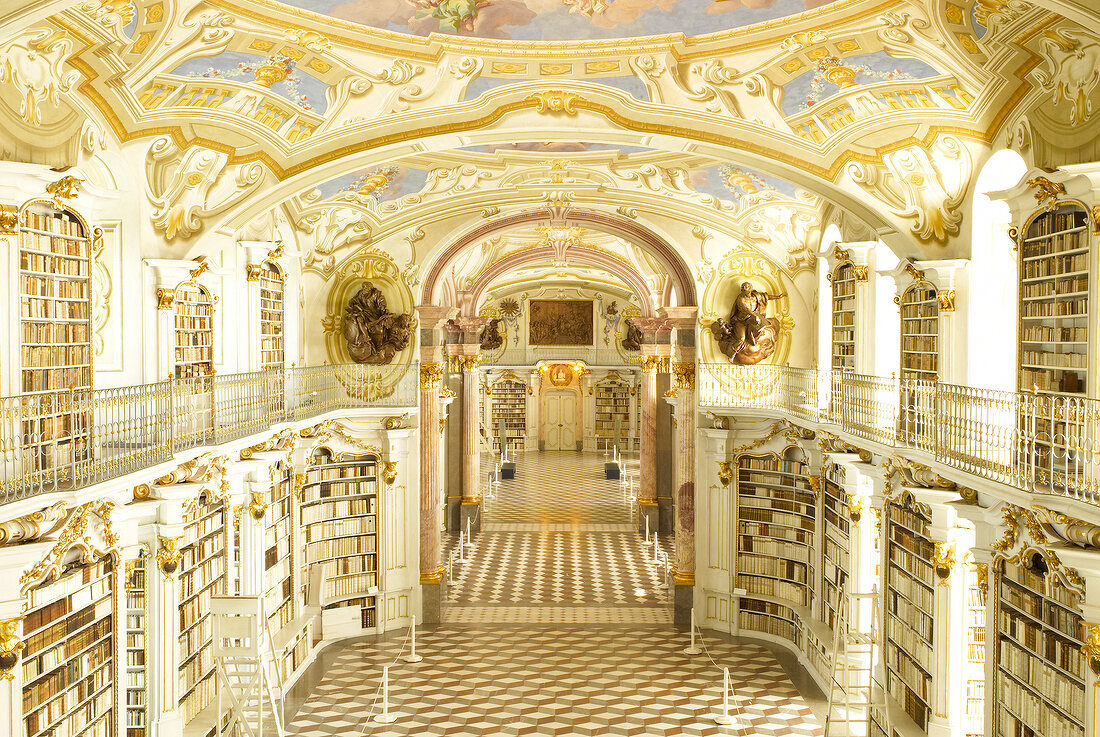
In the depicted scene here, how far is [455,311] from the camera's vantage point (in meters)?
18.4

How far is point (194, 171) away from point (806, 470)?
1053cm

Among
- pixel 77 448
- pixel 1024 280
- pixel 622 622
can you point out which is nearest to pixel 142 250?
pixel 77 448

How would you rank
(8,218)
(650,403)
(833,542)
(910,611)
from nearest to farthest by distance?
(8,218)
(910,611)
(833,542)
(650,403)

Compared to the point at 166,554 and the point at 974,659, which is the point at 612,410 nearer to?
the point at 974,659

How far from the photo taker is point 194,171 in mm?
11375

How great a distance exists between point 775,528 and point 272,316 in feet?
30.4

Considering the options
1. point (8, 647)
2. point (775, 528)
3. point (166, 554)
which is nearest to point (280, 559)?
point (166, 554)

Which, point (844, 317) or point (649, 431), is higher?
point (844, 317)

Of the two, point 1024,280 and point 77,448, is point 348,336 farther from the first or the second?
point 1024,280

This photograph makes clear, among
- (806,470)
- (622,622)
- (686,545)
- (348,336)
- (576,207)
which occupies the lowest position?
(622,622)

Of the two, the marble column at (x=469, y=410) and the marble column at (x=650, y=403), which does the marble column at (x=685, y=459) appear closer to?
the marble column at (x=650, y=403)

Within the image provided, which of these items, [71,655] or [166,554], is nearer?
[71,655]

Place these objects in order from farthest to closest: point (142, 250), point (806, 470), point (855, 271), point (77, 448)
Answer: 1. point (806, 470)
2. point (855, 271)
3. point (142, 250)
4. point (77, 448)

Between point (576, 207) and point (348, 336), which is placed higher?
point (576, 207)
